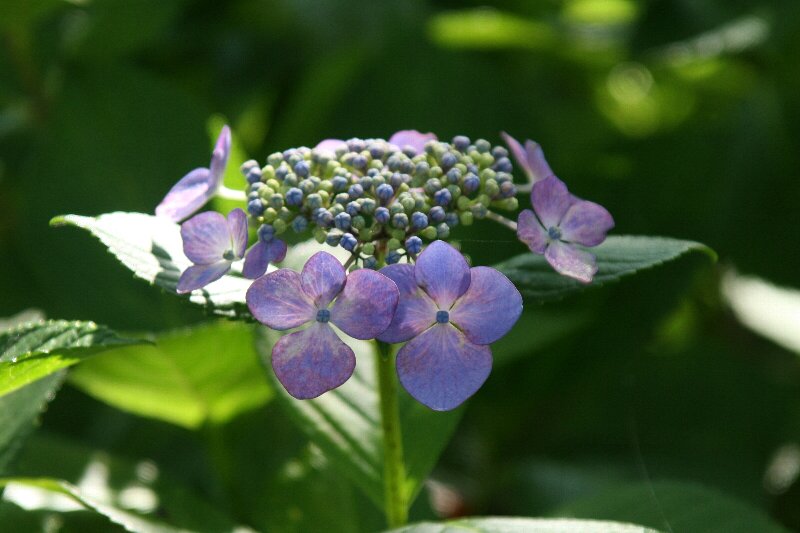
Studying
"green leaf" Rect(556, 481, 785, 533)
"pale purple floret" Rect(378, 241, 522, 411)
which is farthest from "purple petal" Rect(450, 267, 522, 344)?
"green leaf" Rect(556, 481, 785, 533)

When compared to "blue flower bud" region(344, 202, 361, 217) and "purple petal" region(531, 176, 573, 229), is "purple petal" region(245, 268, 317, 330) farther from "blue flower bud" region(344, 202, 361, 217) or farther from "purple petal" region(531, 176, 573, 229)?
"purple petal" region(531, 176, 573, 229)

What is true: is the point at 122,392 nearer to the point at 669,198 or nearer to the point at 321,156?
the point at 321,156

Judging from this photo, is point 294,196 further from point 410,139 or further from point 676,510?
point 676,510

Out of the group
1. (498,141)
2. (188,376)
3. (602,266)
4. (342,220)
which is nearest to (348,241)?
(342,220)

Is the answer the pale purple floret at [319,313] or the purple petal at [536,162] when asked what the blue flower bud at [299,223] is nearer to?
the pale purple floret at [319,313]

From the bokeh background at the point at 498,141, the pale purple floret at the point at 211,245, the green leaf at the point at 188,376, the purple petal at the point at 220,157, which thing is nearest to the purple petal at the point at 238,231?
the pale purple floret at the point at 211,245

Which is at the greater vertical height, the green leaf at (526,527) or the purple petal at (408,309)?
the purple petal at (408,309)
